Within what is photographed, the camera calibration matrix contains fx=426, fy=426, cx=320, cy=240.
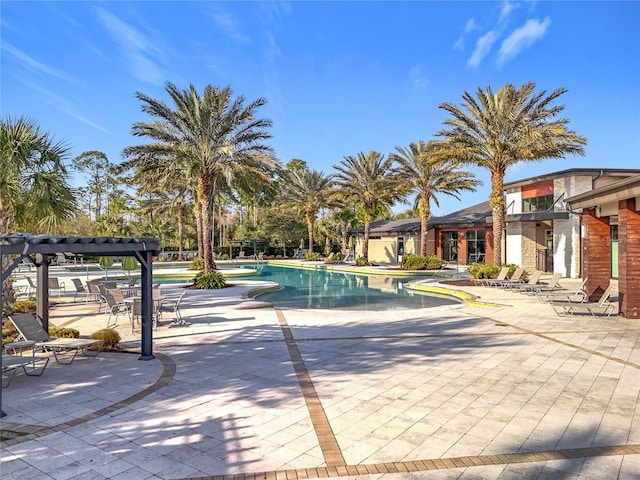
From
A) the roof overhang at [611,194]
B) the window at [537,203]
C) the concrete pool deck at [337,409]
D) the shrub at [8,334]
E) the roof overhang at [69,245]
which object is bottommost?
the concrete pool deck at [337,409]

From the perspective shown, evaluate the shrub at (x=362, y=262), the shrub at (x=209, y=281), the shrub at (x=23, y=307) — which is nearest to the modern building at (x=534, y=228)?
the shrub at (x=362, y=262)

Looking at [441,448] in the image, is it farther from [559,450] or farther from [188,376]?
[188,376]

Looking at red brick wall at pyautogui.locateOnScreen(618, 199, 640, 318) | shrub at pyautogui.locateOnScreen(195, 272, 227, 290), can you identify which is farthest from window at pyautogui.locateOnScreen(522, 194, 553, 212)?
shrub at pyautogui.locateOnScreen(195, 272, 227, 290)

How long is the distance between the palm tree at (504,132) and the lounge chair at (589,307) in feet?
27.9

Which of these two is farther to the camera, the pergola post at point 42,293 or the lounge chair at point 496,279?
the lounge chair at point 496,279

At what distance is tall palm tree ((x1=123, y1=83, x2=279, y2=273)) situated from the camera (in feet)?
61.9

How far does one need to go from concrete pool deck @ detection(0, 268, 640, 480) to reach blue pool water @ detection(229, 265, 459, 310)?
21.9 feet

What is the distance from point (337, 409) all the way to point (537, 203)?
25.2 m

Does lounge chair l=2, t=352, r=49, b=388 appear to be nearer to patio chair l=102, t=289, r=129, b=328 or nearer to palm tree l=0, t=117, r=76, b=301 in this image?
patio chair l=102, t=289, r=129, b=328

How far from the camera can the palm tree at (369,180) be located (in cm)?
3431

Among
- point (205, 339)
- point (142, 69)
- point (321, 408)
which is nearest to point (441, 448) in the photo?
point (321, 408)

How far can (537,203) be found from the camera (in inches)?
1034

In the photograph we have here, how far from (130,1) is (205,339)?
31.3 feet

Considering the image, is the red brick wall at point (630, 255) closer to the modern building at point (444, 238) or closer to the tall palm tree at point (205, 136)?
the tall palm tree at point (205, 136)
